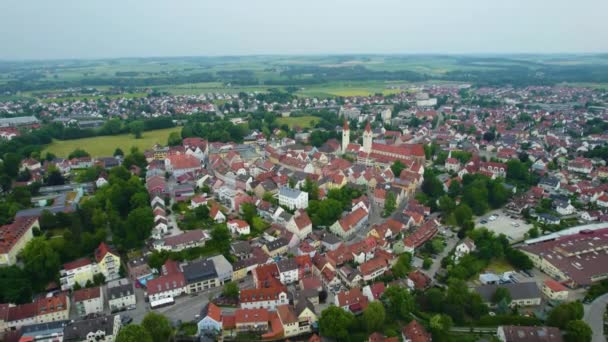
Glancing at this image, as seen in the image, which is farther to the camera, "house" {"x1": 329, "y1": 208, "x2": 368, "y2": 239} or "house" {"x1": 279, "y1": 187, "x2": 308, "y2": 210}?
"house" {"x1": 279, "y1": 187, "x2": 308, "y2": 210}

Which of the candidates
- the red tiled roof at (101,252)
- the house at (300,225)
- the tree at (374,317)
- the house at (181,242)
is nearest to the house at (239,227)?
the house at (181,242)

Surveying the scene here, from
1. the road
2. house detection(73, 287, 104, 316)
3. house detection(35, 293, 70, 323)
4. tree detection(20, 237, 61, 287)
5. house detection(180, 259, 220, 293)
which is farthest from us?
tree detection(20, 237, 61, 287)

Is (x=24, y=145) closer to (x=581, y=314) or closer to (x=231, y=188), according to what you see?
(x=231, y=188)

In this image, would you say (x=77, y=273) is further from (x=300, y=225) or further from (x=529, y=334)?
(x=529, y=334)

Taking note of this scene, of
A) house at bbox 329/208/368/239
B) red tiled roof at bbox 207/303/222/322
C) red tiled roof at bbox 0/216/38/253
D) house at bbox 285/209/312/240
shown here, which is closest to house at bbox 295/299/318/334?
red tiled roof at bbox 207/303/222/322

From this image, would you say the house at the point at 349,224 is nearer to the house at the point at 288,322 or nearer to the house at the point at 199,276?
the house at the point at 199,276

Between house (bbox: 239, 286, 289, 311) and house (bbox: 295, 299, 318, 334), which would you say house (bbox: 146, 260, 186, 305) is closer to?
house (bbox: 239, 286, 289, 311)
